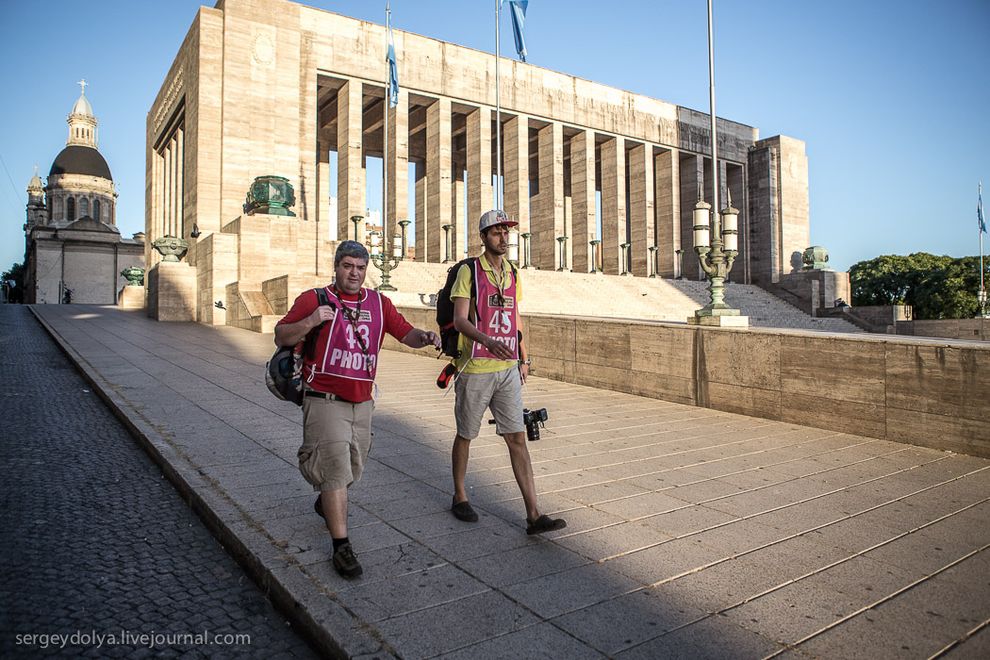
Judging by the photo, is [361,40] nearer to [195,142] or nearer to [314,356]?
[195,142]

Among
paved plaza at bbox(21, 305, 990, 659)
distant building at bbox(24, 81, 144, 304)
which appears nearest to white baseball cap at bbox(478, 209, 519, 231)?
paved plaza at bbox(21, 305, 990, 659)

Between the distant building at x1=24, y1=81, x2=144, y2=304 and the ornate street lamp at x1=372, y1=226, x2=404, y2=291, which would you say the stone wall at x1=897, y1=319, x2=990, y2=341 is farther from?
the distant building at x1=24, y1=81, x2=144, y2=304

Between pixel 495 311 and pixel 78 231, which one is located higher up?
pixel 78 231

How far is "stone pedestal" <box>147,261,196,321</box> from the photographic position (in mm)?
22906

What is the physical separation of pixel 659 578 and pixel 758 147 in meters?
48.6

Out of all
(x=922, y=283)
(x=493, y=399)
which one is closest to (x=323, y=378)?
(x=493, y=399)

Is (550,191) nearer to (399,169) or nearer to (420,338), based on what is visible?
(399,169)

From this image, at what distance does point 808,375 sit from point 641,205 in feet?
122

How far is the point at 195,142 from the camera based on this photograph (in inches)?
1085

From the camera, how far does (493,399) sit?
3.82 m

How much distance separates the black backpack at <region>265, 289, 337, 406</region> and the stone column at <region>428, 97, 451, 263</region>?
3111 centimetres

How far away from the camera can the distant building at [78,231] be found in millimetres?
69750

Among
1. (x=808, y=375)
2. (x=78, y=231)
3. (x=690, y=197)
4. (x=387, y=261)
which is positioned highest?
(x=78, y=231)

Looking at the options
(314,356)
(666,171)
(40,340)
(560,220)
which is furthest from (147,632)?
(666,171)
